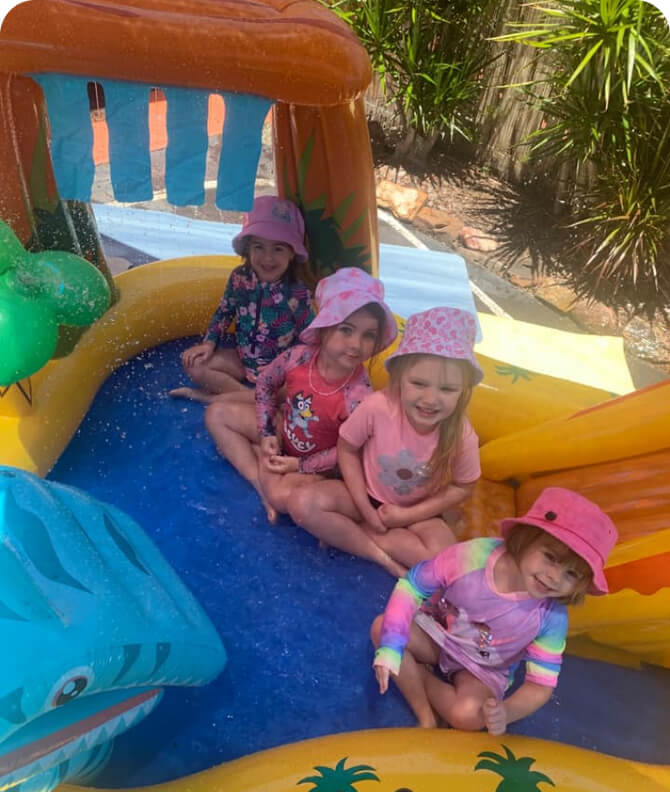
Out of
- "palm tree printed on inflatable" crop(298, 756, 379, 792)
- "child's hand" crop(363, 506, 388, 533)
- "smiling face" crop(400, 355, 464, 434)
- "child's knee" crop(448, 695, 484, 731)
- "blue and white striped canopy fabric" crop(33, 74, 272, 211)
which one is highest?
"blue and white striped canopy fabric" crop(33, 74, 272, 211)

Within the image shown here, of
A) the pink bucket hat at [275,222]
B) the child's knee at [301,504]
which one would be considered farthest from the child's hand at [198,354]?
the child's knee at [301,504]

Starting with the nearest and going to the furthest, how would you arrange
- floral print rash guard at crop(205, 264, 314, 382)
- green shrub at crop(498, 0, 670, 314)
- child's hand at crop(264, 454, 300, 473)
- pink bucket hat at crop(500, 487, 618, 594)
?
pink bucket hat at crop(500, 487, 618, 594) → child's hand at crop(264, 454, 300, 473) → floral print rash guard at crop(205, 264, 314, 382) → green shrub at crop(498, 0, 670, 314)

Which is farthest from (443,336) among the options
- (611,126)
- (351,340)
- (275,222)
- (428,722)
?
(611,126)

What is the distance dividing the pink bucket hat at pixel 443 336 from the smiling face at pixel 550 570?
0.40 metres

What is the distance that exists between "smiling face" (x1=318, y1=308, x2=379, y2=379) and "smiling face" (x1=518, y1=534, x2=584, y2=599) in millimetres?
609

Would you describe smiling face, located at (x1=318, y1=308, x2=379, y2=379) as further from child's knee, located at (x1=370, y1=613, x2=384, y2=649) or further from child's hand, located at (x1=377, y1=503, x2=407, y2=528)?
child's knee, located at (x1=370, y1=613, x2=384, y2=649)

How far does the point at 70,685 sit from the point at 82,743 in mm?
155

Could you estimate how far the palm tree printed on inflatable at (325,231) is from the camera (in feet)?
6.19

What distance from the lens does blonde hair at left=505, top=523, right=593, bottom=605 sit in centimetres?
123

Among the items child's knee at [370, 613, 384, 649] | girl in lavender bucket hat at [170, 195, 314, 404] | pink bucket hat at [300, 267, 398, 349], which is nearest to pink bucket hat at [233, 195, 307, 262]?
girl in lavender bucket hat at [170, 195, 314, 404]

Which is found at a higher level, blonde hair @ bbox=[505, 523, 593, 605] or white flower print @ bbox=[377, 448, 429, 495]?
blonde hair @ bbox=[505, 523, 593, 605]

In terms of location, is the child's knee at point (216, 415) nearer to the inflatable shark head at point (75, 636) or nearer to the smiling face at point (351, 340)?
the smiling face at point (351, 340)

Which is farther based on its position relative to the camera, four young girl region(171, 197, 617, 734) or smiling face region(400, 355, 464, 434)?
smiling face region(400, 355, 464, 434)

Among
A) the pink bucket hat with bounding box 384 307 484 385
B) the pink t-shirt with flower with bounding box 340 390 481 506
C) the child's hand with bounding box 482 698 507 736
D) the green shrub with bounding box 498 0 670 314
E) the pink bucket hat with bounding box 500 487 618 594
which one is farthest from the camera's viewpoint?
the green shrub with bounding box 498 0 670 314
